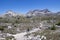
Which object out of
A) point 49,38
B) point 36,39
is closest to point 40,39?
point 36,39

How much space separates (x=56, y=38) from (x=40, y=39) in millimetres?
2295

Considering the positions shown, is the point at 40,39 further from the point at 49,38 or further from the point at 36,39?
the point at 49,38

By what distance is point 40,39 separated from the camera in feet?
59.3

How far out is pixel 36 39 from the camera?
1812cm

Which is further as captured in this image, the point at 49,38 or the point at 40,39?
the point at 49,38

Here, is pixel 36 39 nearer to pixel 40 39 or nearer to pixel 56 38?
pixel 40 39

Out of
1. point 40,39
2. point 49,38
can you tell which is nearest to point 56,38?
point 49,38

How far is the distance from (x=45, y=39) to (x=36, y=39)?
52.8 inches

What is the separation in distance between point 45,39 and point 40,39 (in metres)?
0.97

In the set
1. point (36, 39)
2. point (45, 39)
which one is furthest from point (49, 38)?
point (36, 39)

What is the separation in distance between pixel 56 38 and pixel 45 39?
1.46m

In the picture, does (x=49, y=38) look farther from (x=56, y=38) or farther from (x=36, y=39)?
(x=36, y=39)

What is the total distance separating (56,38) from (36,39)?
275cm

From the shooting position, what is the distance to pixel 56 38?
1892cm
